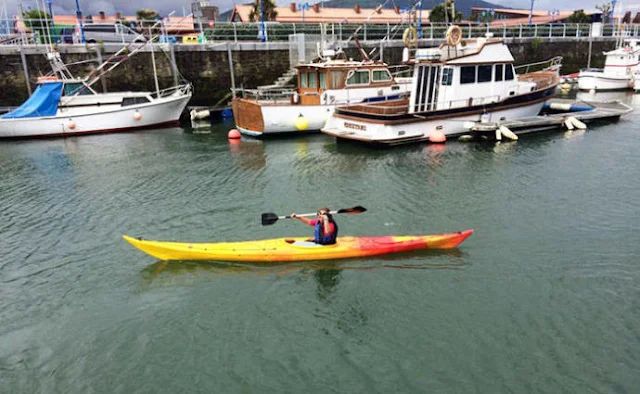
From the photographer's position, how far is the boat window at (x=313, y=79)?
81.4 ft

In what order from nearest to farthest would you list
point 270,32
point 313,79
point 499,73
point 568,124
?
point 499,73 → point 568,124 → point 313,79 → point 270,32

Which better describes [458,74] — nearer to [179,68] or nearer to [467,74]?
[467,74]

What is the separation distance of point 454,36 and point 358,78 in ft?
18.0

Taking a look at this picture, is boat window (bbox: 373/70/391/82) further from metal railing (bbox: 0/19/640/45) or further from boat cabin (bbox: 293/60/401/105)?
metal railing (bbox: 0/19/640/45)

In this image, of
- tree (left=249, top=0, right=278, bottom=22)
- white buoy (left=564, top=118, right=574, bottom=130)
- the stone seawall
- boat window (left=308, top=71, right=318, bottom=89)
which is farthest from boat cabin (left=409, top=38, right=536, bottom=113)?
tree (left=249, top=0, right=278, bottom=22)

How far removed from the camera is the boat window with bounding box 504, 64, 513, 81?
2300 cm

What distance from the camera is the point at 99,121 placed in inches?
1065

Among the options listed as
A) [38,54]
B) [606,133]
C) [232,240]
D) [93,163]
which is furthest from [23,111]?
[606,133]

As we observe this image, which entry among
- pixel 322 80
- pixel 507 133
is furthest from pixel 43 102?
pixel 507 133

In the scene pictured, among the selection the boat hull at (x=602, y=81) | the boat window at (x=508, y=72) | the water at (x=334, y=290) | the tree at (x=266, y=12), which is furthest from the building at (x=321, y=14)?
the water at (x=334, y=290)

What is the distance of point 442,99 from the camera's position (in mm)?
22312

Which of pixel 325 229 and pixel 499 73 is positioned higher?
pixel 499 73

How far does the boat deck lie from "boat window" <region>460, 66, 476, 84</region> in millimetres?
2100

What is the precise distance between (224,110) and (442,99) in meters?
15.6
